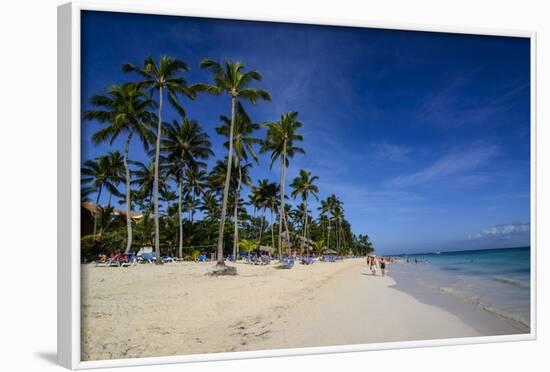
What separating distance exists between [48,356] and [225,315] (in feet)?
6.80

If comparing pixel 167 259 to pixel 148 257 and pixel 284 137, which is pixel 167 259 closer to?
pixel 148 257

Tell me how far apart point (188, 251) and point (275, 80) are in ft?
11.4

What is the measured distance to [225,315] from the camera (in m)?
5.44

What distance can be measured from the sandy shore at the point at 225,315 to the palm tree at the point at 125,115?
818 millimetres

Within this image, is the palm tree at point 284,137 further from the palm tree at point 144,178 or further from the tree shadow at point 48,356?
the tree shadow at point 48,356

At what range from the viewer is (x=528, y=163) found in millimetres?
6516

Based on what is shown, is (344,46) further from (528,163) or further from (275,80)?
(528,163)

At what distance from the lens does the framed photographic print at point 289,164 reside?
16.3ft

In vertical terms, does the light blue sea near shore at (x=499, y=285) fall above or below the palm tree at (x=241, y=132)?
below

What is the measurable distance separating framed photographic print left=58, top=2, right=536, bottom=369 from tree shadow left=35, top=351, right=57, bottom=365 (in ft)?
0.66

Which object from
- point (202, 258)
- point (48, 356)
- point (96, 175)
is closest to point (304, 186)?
point (202, 258)

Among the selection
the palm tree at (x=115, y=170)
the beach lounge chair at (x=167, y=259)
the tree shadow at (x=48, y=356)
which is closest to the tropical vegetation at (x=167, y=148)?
the palm tree at (x=115, y=170)

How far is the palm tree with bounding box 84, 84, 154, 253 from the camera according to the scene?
504cm

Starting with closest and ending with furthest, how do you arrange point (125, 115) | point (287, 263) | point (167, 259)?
point (125, 115) < point (167, 259) < point (287, 263)
